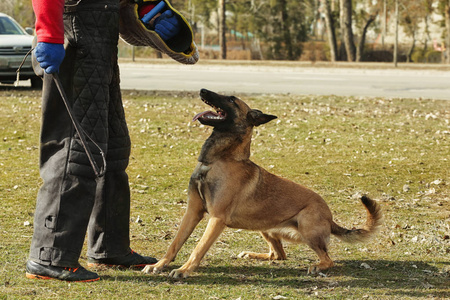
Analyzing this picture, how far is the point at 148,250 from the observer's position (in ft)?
17.0

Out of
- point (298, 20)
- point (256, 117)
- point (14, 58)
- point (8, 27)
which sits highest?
point (298, 20)

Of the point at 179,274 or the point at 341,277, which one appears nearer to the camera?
the point at 179,274

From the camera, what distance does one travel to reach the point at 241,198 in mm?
4629

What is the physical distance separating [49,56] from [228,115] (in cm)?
143

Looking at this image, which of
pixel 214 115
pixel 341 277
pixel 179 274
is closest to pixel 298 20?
pixel 214 115

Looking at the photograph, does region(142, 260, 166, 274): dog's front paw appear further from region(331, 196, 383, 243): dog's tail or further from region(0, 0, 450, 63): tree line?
region(0, 0, 450, 63): tree line

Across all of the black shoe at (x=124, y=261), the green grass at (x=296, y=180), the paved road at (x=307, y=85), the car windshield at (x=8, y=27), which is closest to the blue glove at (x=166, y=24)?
the black shoe at (x=124, y=261)

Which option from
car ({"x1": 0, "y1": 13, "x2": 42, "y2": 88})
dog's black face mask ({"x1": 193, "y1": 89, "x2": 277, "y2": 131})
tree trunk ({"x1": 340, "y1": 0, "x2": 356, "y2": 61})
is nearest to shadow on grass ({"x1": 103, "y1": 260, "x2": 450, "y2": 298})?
dog's black face mask ({"x1": 193, "y1": 89, "x2": 277, "y2": 131})

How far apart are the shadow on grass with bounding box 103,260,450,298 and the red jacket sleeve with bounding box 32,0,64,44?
1.59m

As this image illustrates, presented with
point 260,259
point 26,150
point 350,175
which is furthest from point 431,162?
point 26,150

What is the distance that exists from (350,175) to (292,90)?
8819 mm

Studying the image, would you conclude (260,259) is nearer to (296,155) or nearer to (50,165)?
(50,165)

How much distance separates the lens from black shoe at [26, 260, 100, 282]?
4.11 metres

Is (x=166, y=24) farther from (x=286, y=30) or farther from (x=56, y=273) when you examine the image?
(x=286, y=30)
